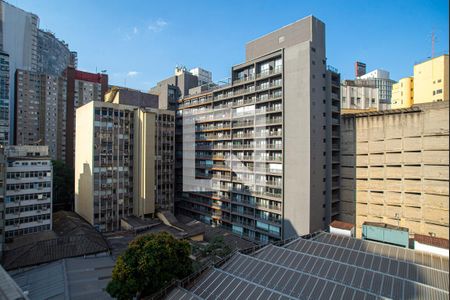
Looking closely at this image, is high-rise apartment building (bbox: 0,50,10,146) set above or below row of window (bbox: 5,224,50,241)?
above

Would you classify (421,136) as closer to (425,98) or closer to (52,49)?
(425,98)

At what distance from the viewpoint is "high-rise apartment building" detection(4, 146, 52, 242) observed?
131 ft

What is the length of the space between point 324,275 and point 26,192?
43.4 m

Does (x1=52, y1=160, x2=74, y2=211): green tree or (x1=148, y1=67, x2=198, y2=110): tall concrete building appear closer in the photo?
(x1=148, y1=67, x2=198, y2=110): tall concrete building

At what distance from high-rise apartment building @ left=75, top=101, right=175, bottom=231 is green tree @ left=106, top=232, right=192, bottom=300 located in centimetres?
3010

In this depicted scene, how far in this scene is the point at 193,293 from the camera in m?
19.8

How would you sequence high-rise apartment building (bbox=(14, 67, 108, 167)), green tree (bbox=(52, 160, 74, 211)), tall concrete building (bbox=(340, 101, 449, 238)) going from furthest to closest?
high-rise apartment building (bbox=(14, 67, 108, 167)) < green tree (bbox=(52, 160, 74, 211)) < tall concrete building (bbox=(340, 101, 449, 238))

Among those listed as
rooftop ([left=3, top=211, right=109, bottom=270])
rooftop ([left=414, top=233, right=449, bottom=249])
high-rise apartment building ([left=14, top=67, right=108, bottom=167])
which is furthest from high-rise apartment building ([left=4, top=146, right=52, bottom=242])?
rooftop ([left=414, top=233, right=449, bottom=249])

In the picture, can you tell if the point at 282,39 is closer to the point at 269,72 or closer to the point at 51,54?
the point at 269,72

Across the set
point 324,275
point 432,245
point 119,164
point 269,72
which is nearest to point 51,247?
point 119,164

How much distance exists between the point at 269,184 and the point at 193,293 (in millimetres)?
26105

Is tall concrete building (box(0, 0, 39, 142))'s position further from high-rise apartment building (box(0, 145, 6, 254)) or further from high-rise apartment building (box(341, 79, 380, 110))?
high-rise apartment building (box(341, 79, 380, 110))

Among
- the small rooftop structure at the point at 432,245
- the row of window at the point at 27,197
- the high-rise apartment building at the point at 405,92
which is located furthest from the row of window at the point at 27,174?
the high-rise apartment building at the point at 405,92

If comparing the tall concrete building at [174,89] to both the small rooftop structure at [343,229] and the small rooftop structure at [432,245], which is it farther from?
the small rooftop structure at [432,245]
